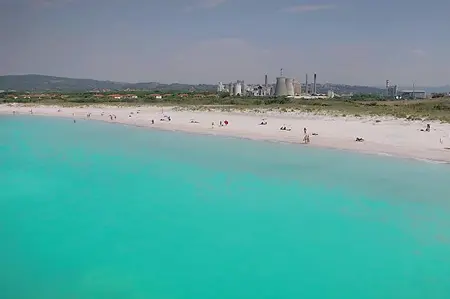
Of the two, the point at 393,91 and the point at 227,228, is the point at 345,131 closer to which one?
the point at 227,228

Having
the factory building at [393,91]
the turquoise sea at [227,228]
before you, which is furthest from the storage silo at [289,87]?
the turquoise sea at [227,228]

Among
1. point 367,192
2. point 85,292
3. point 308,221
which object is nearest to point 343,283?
point 308,221

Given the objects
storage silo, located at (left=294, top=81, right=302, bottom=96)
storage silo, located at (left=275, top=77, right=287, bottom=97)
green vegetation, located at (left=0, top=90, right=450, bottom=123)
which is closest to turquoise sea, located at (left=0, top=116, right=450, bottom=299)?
green vegetation, located at (left=0, top=90, right=450, bottom=123)

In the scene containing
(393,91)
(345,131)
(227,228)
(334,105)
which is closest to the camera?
(227,228)

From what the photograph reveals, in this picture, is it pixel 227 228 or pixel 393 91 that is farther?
pixel 393 91

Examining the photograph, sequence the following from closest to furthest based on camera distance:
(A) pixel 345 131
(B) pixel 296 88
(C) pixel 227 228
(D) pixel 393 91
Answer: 1. (C) pixel 227 228
2. (A) pixel 345 131
3. (B) pixel 296 88
4. (D) pixel 393 91

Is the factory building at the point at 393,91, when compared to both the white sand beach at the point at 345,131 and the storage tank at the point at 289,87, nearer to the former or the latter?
the storage tank at the point at 289,87

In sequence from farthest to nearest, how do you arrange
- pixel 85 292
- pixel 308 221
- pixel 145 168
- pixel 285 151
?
1. pixel 285 151
2. pixel 145 168
3. pixel 308 221
4. pixel 85 292

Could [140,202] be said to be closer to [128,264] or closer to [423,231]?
[128,264]

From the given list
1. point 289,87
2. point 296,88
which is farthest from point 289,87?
point 296,88
